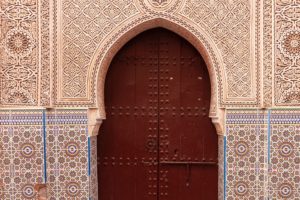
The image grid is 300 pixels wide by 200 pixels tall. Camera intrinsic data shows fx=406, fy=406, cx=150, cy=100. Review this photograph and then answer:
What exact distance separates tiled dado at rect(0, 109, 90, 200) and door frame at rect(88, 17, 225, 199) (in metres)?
0.11

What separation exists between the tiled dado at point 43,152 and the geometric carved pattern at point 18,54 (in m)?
0.16

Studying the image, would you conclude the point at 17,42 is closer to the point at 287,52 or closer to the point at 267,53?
the point at 267,53

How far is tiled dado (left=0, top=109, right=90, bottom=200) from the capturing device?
3754 mm

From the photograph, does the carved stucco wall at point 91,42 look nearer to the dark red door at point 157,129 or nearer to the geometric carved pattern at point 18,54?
the geometric carved pattern at point 18,54

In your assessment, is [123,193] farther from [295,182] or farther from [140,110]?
[295,182]

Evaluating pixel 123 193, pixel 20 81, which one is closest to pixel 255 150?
pixel 123 193

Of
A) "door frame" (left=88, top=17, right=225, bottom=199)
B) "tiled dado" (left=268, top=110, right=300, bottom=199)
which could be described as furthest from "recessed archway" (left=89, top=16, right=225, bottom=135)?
"tiled dado" (left=268, top=110, right=300, bottom=199)

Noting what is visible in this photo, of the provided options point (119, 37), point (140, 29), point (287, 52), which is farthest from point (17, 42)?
point (287, 52)

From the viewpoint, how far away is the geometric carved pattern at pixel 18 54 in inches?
148

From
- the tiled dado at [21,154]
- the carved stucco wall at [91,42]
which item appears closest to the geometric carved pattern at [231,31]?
the carved stucco wall at [91,42]

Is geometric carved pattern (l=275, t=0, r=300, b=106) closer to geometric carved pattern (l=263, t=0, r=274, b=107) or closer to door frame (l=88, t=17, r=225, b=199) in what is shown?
geometric carved pattern (l=263, t=0, r=274, b=107)

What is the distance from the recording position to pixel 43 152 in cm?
377

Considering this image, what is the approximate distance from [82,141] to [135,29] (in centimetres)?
117

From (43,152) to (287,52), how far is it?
7.99ft
